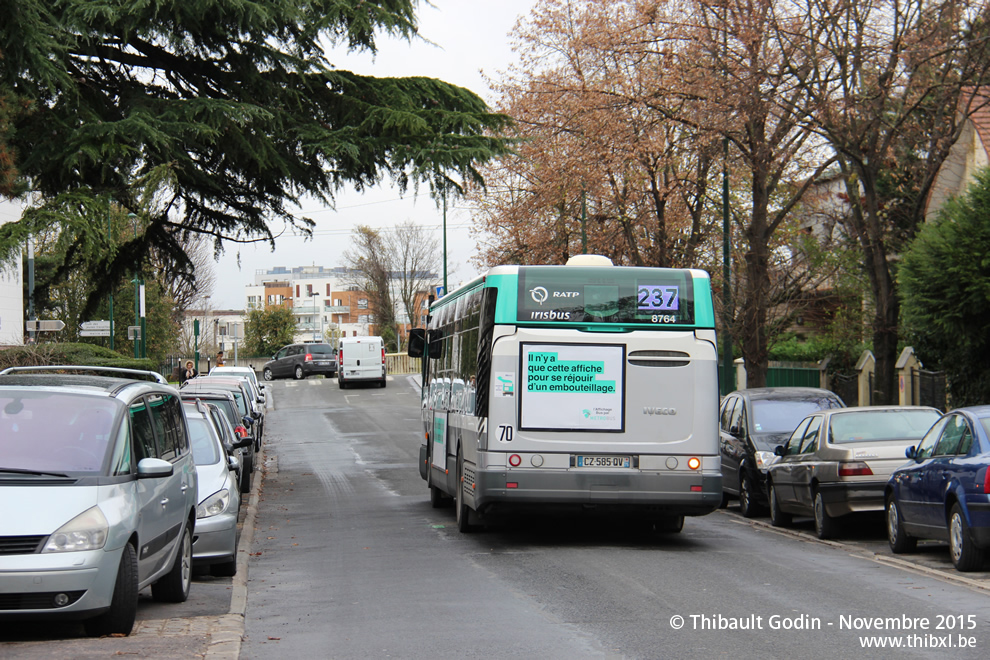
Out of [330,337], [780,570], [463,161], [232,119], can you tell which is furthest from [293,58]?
[330,337]

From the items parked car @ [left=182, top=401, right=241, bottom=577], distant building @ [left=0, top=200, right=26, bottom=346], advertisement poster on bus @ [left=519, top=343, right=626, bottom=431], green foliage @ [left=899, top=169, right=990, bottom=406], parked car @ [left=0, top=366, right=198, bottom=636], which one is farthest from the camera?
distant building @ [left=0, top=200, right=26, bottom=346]

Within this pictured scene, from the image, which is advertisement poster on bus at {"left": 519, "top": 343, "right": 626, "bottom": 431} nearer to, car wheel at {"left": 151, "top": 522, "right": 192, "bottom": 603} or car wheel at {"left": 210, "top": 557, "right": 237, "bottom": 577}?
car wheel at {"left": 210, "top": 557, "right": 237, "bottom": 577}

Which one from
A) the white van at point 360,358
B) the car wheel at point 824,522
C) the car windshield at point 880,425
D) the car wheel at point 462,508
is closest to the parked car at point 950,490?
the car wheel at point 824,522

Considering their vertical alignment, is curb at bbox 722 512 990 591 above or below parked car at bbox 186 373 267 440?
below

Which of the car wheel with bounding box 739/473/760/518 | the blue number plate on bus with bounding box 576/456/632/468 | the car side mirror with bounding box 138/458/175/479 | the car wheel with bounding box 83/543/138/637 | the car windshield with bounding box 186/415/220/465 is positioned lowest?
the car wheel with bounding box 739/473/760/518

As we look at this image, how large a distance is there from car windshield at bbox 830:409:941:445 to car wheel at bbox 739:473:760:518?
10.4 feet

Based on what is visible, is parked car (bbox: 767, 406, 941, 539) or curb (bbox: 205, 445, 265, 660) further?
parked car (bbox: 767, 406, 941, 539)

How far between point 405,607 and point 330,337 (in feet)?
402

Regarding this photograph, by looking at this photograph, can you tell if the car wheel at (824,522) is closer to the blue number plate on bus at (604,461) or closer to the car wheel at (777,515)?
the car wheel at (777,515)

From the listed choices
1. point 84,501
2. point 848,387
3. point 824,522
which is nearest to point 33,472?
point 84,501

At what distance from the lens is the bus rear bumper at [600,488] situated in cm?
1188

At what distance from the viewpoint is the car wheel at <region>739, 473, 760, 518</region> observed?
16.8 metres

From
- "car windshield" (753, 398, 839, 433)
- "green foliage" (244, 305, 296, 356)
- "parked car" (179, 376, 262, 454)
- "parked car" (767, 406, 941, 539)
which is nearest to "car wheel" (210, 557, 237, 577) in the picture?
"parked car" (767, 406, 941, 539)

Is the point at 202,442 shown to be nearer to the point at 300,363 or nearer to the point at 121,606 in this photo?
the point at 121,606
